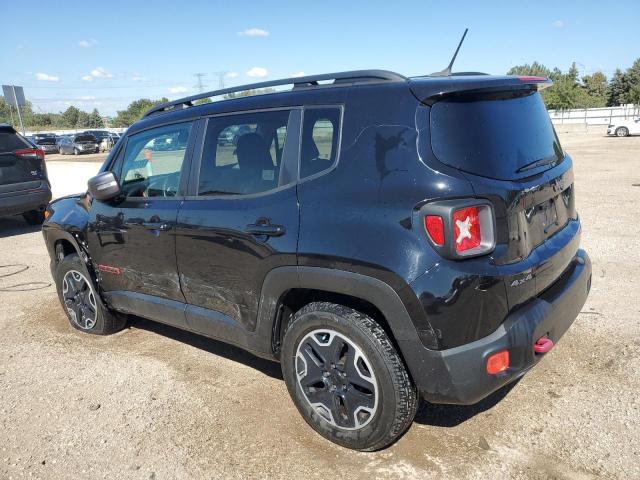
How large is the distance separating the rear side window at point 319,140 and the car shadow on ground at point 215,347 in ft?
5.36

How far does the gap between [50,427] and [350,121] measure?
2552 mm

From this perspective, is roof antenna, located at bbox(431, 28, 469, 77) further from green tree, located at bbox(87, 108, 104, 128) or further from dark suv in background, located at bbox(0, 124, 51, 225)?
green tree, located at bbox(87, 108, 104, 128)

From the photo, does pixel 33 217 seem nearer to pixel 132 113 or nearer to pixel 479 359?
pixel 479 359

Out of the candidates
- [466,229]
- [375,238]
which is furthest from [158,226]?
[466,229]

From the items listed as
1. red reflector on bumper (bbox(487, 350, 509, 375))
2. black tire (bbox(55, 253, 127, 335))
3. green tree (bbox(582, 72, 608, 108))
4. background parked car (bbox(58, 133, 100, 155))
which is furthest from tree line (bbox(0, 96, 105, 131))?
red reflector on bumper (bbox(487, 350, 509, 375))

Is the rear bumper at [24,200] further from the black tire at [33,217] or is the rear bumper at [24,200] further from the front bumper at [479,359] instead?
the front bumper at [479,359]

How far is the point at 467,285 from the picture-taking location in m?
2.32

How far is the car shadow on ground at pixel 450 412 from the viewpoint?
122 inches

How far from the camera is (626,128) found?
30.8 m

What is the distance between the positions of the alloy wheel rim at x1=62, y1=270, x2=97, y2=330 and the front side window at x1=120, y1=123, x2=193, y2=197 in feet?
3.58

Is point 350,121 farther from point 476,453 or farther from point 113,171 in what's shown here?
point 113,171

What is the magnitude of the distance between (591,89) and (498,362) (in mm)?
97452

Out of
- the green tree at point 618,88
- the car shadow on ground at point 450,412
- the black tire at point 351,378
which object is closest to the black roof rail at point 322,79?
the black tire at point 351,378

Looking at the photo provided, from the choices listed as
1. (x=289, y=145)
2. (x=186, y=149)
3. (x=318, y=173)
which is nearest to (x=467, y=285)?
(x=318, y=173)
